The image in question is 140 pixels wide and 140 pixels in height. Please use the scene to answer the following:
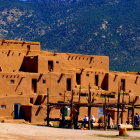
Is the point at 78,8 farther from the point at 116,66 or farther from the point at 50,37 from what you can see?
the point at 116,66

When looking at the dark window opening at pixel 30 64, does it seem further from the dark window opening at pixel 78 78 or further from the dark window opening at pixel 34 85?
the dark window opening at pixel 78 78

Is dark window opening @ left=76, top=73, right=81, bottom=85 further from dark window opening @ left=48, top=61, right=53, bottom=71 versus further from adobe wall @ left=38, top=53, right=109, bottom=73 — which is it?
dark window opening @ left=48, top=61, right=53, bottom=71

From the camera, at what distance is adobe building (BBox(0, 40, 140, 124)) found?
137ft

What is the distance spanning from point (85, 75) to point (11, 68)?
853cm

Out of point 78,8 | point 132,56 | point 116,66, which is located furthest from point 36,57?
point 78,8

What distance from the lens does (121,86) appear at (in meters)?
54.4

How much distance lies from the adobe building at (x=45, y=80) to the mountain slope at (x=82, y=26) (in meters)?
53.9

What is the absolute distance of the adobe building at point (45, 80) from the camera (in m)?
41.9

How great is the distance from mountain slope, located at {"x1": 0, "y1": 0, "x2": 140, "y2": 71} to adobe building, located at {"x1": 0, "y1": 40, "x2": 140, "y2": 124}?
5388 cm

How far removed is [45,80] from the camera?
45.8 meters

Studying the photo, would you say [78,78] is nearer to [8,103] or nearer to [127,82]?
[127,82]

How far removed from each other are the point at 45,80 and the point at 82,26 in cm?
7706

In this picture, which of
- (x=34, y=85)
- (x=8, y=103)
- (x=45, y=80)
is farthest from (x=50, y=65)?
(x=8, y=103)

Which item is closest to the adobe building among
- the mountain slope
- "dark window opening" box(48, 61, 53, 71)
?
"dark window opening" box(48, 61, 53, 71)
